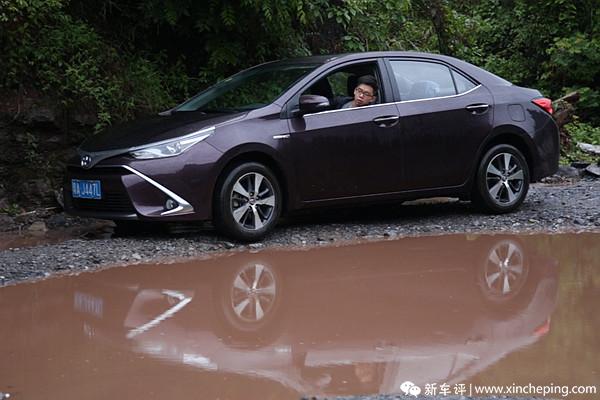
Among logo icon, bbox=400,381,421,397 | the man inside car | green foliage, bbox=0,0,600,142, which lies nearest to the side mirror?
the man inside car

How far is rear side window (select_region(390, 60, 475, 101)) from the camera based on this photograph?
875cm

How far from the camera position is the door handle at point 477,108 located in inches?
350

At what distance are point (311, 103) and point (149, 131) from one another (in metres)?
1.39

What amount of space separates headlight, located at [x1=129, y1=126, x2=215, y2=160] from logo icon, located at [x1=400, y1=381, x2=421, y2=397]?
143 inches

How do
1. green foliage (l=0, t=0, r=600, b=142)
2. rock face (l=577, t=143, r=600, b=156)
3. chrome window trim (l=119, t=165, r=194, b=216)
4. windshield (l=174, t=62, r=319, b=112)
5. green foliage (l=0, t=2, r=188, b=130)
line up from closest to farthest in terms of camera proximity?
chrome window trim (l=119, t=165, r=194, b=216), windshield (l=174, t=62, r=319, b=112), green foliage (l=0, t=2, r=188, b=130), green foliage (l=0, t=0, r=600, b=142), rock face (l=577, t=143, r=600, b=156)

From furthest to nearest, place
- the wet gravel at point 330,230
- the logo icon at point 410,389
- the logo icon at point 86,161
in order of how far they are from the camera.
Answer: the logo icon at point 86,161 < the wet gravel at point 330,230 < the logo icon at point 410,389

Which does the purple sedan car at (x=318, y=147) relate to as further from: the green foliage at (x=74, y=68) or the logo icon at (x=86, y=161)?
the green foliage at (x=74, y=68)

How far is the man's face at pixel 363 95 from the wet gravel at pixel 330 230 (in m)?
1.14

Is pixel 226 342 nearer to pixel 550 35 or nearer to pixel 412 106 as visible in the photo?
pixel 412 106

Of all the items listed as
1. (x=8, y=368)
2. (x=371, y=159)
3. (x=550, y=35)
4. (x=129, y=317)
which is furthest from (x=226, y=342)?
(x=550, y=35)

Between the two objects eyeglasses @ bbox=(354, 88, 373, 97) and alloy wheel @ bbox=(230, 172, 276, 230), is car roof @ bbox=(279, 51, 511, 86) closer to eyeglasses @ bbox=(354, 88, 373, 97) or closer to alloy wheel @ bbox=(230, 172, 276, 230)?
eyeglasses @ bbox=(354, 88, 373, 97)

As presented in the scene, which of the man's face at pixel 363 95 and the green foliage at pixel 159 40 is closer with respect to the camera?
the man's face at pixel 363 95

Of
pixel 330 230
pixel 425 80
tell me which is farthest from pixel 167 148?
pixel 425 80

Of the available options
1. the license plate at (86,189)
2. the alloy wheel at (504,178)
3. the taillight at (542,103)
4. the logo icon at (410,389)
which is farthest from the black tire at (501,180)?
the logo icon at (410,389)
